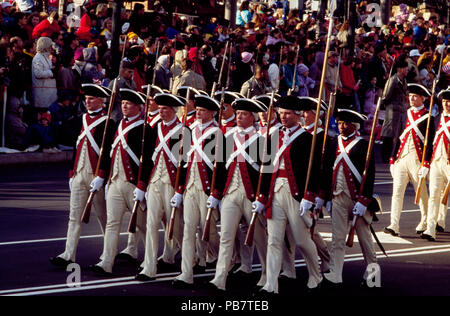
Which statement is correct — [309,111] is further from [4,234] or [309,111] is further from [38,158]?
[38,158]

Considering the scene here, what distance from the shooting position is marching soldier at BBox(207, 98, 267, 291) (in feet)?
39.7

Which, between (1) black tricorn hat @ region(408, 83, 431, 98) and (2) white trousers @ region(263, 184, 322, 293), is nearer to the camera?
(2) white trousers @ region(263, 184, 322, 293)

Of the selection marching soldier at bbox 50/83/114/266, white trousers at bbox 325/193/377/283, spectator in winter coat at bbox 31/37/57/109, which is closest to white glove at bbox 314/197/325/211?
white trousers at bbox 325/193/377/283

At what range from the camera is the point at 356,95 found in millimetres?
25891

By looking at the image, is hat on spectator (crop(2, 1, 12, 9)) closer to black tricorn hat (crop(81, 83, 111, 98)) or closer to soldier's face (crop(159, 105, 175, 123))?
black tricorn hat (crop(81, 83, 111, 98))

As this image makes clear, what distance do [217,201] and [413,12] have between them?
31.3 metres

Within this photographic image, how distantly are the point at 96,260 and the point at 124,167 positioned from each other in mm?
1233

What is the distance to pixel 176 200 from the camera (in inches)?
492

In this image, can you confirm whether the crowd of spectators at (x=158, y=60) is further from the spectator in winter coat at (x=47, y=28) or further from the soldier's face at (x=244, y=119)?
the soldier's face at (x=244, y=119)

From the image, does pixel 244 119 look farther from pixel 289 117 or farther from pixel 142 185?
pixel 142 185

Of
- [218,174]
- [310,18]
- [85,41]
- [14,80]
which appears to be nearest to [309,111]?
[218,174]

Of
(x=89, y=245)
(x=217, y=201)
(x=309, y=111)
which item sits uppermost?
(x=309, y=111)

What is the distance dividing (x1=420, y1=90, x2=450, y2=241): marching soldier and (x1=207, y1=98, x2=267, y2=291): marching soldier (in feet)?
12.5

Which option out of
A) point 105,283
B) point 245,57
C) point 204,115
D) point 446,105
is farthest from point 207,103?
point 245,57
